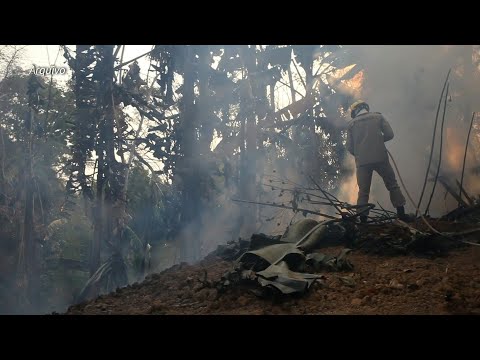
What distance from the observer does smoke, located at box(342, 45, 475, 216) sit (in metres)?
10.9

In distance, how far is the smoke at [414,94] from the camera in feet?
35.8

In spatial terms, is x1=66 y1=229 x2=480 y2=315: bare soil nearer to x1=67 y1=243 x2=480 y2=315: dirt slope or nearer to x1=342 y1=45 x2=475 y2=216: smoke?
x1=67 y1=243 x2=480 y2=315: dirt slope

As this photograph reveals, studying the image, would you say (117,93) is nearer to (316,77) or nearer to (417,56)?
(316,77)

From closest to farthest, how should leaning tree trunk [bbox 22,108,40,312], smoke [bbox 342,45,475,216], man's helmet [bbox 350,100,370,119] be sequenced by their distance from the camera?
man's helmet [bbox 350,100,370,119], smoke [bbox 342,45,475,216], leaning tree trunk [bbox 22,108,40,312]

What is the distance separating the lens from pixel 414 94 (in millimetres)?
11414

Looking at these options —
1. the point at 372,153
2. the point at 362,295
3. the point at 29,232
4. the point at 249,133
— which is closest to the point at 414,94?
the point at 249,133

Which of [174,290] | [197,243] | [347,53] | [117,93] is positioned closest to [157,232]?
[197,243]

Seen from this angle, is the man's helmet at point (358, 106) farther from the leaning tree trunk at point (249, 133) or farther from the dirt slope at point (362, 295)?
the leaning tree trunk at point (249, 133)

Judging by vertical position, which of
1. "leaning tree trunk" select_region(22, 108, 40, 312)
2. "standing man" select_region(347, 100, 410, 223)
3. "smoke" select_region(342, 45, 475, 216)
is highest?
"smoke" select_region(342, 45, 475, 216)

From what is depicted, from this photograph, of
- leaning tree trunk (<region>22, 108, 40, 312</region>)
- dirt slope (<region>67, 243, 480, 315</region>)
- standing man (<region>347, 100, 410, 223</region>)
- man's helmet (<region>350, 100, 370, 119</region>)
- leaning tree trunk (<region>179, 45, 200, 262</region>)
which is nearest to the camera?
dirt slope (<region>67, 243, 480, 315</region>)

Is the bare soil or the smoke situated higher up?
the smoke

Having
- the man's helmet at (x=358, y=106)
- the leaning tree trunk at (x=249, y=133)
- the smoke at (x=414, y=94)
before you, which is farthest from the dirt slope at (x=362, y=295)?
the smoke at (x=414, y=94)

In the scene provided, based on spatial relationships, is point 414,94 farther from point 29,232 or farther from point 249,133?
Answer: point 29,232

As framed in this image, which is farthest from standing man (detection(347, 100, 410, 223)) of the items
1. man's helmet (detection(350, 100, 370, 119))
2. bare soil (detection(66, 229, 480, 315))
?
bare soil (detection(66, 229, 480, 315))
